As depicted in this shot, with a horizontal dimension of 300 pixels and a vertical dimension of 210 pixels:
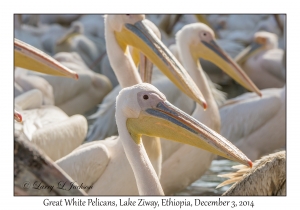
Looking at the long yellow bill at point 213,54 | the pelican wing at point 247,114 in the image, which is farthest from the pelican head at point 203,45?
the pelican wing at point 247,114

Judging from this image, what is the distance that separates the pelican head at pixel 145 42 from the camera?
14.3 ft

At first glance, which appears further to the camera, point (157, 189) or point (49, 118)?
point (49, 118)

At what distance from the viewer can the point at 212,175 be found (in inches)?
238

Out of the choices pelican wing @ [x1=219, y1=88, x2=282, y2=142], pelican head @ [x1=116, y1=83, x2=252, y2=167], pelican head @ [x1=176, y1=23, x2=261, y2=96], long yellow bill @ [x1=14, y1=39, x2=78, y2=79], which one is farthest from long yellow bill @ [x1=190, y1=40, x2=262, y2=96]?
pelican head @ [x1=116, y1=83, x2=252, y2=167]

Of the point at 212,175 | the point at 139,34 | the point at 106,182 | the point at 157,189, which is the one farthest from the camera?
the point at 212,175

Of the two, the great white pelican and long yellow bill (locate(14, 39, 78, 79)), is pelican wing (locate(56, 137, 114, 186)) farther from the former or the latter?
the great white pelican

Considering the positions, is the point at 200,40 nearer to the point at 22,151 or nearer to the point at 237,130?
the point at 237,130

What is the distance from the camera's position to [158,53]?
442 cm

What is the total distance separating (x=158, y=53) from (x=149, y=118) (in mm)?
1041

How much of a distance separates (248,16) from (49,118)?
A: 807 centimetres

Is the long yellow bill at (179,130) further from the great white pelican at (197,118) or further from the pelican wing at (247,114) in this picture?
the pelican wing at (247,114)

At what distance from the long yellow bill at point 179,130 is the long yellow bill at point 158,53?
78cm
